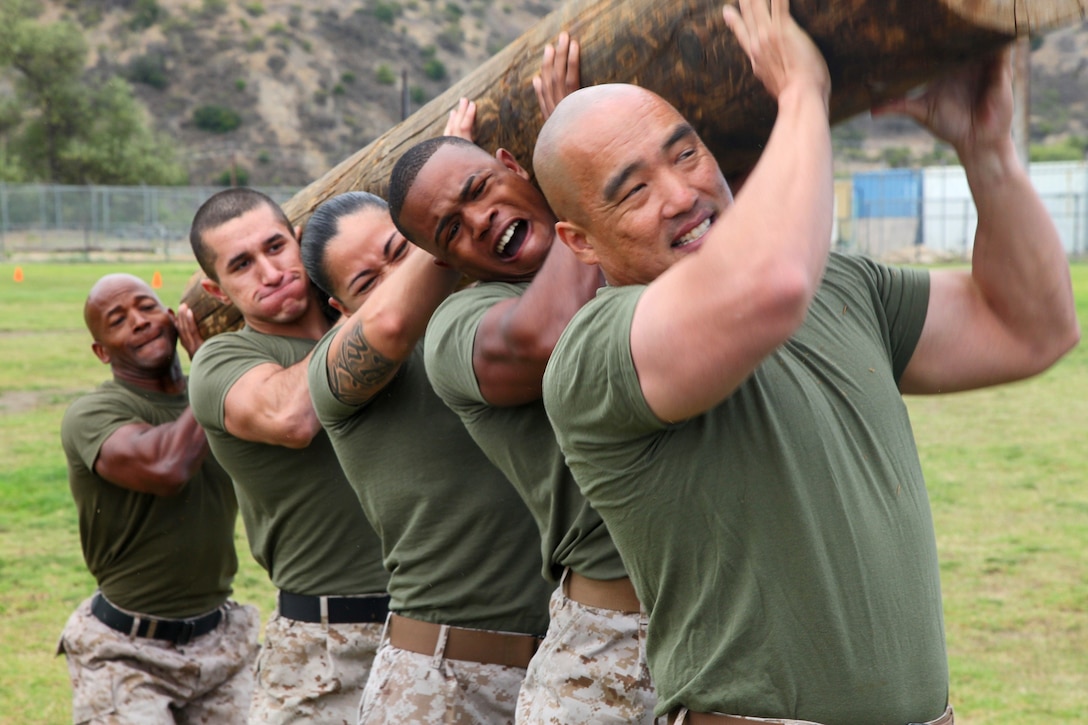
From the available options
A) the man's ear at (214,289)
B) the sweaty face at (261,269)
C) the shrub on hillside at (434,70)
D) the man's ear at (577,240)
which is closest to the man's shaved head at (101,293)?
the man's ear at (214,289)

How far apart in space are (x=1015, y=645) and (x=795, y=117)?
4.98 metres

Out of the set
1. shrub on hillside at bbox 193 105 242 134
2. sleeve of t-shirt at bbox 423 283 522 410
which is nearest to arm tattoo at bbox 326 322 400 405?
sleeve of t-shirt at bbox 423 283 522 410

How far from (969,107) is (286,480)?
2271 mm

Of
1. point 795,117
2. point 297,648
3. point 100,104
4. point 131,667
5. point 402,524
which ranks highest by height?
point 795,117

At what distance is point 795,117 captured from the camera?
179 centimetres

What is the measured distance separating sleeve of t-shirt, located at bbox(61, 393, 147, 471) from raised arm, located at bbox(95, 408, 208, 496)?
6 centimetres

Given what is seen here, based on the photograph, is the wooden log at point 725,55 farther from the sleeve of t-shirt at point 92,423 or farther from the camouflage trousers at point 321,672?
the sleeve of t-shirt at point 92,423

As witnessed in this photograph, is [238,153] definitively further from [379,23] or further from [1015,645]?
[1015,645]

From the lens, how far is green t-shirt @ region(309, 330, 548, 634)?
120 inches

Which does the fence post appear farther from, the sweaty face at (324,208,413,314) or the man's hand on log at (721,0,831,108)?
the man's hand on log at (721,0,831,108)

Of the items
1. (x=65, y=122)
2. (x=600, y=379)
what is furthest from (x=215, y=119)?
(x=600, y=379)

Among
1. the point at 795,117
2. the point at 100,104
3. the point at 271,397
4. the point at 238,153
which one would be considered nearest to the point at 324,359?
the point at 271,397

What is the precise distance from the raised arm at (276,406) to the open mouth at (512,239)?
0.94 metres

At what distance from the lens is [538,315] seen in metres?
2.38
